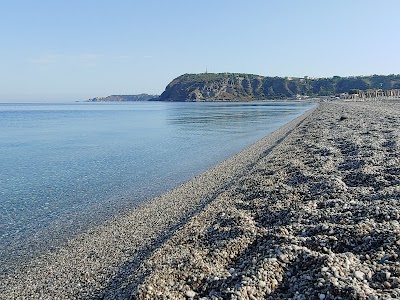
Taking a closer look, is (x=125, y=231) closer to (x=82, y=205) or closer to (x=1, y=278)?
(x=1, y=278)

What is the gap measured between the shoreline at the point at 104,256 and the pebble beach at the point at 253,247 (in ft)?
0.11

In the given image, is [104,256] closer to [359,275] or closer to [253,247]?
[253,247]

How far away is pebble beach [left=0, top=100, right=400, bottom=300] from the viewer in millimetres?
6500

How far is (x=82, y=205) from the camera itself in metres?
16.5

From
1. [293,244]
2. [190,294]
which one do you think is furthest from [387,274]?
[190,294]

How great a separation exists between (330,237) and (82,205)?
11.7 meters

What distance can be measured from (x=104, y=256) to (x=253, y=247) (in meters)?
4.39

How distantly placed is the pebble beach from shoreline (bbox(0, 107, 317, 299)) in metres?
0.03

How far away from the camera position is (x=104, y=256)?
1037 cm

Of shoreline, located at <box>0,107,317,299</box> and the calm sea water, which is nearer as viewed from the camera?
shoreline, located at <box>0,107,317,299</box>

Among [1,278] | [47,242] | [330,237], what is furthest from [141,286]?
[47,242]

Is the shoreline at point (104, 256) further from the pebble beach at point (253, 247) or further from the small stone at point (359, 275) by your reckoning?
the small stone at point (359, 275)

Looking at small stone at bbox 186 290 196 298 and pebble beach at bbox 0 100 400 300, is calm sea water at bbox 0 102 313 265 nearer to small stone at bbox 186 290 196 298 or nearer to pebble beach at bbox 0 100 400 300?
pebble beach at bbox 0 100 400 300

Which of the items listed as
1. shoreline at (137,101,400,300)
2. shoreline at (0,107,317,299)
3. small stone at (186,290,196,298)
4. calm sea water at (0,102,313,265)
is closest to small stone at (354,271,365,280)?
shoreline at (137,101,400,300)
